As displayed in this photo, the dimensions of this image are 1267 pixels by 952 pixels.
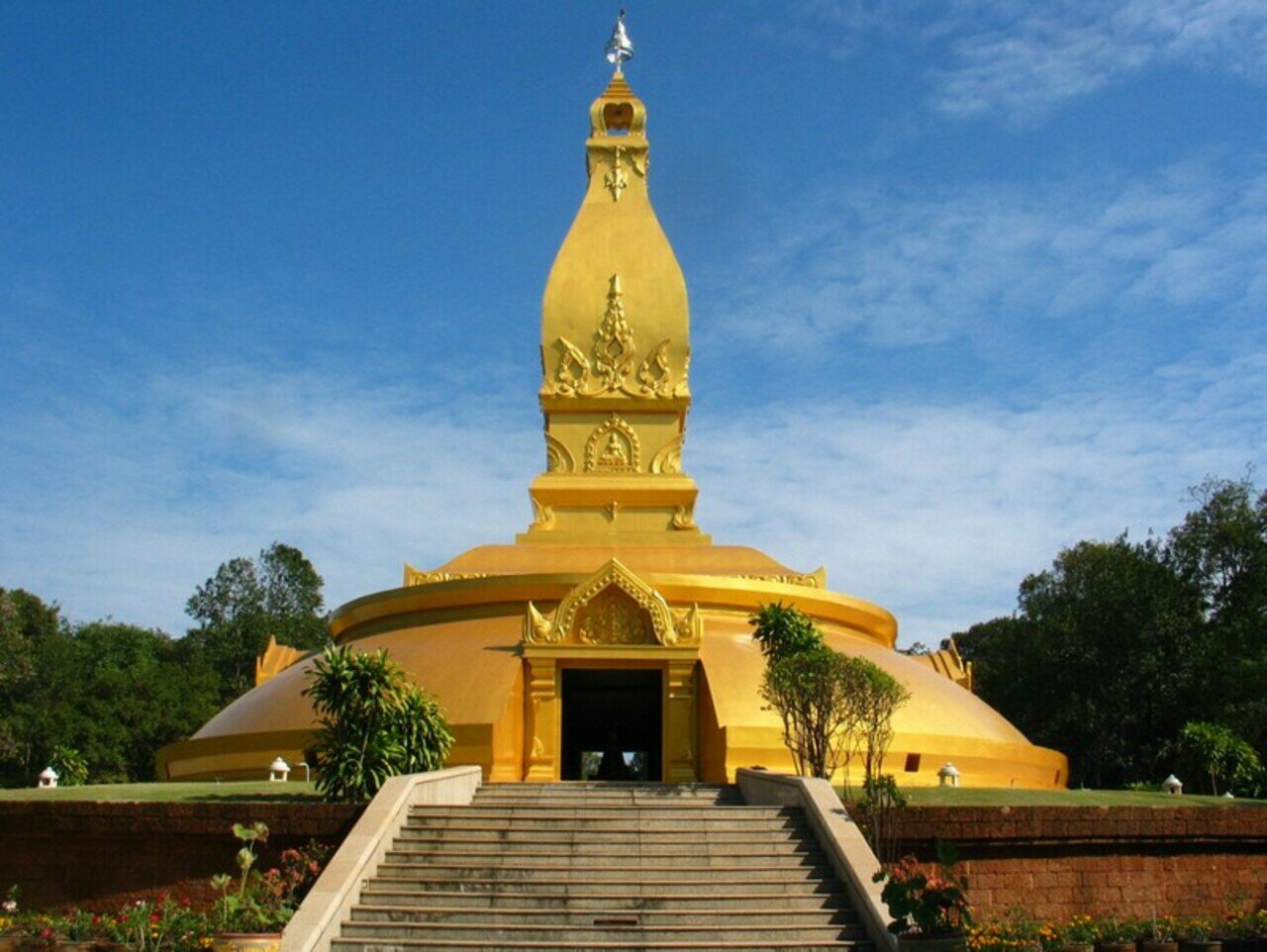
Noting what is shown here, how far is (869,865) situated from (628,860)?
236 centimetres

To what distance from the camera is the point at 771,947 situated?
36.5 feet

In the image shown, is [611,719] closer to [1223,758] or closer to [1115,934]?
[1223,758]

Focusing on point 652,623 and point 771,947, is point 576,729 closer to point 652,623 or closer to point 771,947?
point 652,623

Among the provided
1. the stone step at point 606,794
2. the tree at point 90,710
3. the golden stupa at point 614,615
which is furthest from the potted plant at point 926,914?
the tree at point 90,710

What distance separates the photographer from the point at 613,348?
28562mm

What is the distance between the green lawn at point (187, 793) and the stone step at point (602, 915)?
12.1 ft

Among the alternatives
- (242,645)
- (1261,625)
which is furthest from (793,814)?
(242,645)

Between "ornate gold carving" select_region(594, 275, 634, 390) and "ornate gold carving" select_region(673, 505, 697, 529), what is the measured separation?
10.5 feet

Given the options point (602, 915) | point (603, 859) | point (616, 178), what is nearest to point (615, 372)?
point (616, 178)

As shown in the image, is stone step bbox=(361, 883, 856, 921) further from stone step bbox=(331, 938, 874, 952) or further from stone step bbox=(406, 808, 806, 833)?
stone step bbox=(406, 808, 806, 833)

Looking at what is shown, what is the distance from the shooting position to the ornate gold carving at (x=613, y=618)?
20172 millimetres

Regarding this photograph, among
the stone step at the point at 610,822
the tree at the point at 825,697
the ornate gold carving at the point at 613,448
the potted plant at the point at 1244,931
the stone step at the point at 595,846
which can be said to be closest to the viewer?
the potted plant at the point at 1244,931

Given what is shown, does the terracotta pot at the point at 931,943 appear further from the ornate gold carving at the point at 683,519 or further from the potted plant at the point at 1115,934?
the ornate gold carving at the point at 683,519

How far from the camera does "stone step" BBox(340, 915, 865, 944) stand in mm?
11352
